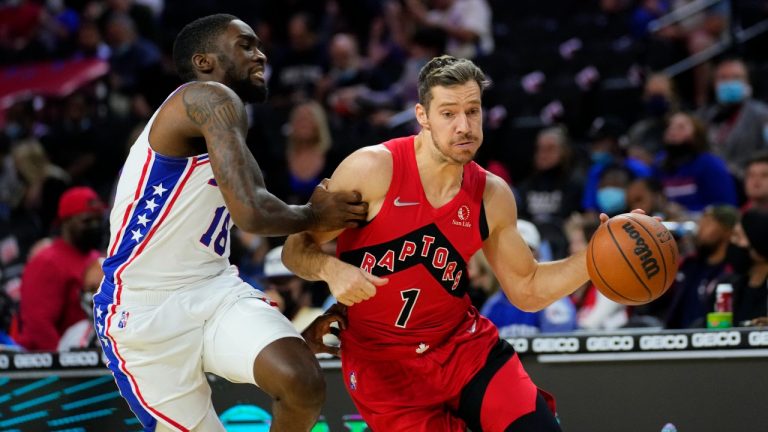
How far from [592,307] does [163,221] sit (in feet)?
12.8

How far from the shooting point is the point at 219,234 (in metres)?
4.61

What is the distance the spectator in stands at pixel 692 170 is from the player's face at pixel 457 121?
4715mm

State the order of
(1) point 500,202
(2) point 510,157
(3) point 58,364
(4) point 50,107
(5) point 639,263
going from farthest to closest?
(4) point 50,107, (2) point 510,157, (3) point 58,364, (1) point 500,202, (5) point 639,263

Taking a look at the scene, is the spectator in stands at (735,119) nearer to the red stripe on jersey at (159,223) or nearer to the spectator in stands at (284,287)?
the spectator in stands at (284,287)

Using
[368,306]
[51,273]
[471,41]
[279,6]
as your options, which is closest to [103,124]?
[279,6]

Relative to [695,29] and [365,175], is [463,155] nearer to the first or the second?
[365,175]

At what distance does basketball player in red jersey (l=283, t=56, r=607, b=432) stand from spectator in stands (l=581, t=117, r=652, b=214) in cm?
405

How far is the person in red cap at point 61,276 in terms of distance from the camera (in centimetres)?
736

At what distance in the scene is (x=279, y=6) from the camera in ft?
45.1

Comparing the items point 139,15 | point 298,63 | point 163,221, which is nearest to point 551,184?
point 298,63

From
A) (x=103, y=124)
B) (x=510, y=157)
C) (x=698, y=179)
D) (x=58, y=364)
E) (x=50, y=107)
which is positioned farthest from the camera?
(x=50, y=107)

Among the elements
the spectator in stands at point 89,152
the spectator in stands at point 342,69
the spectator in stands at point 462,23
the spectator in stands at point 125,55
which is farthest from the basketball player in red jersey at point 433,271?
the spectator in stands at point 125,55

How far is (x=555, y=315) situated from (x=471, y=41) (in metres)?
5.87

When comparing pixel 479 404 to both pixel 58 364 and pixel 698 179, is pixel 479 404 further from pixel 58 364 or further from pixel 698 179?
pixel 698 179
